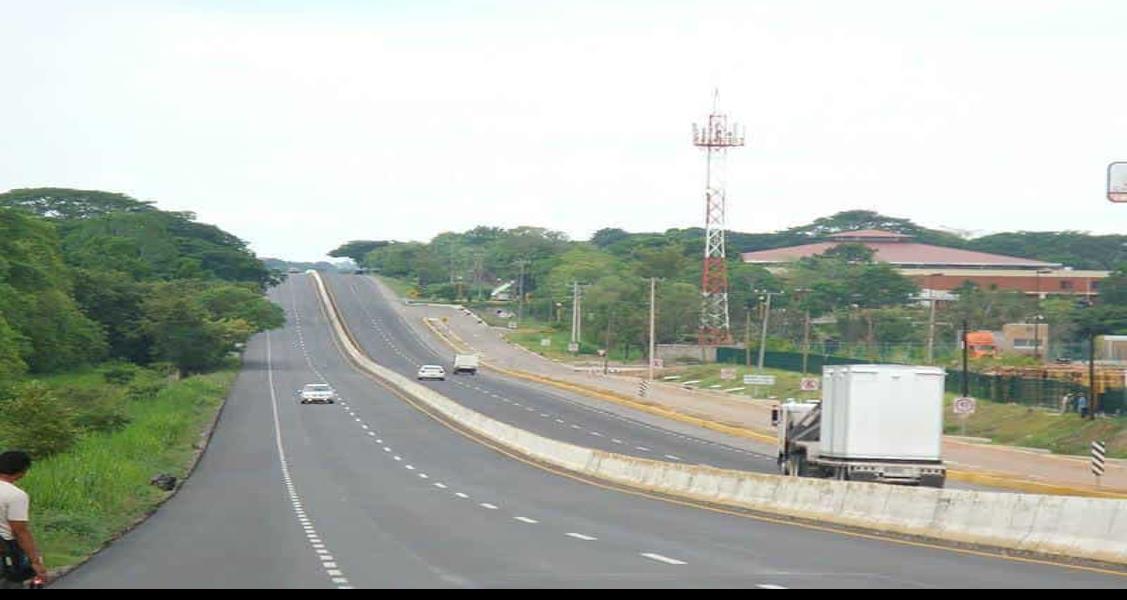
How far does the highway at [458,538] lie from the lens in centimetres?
1967

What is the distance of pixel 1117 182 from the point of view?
39.0m

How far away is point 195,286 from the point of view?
147 metres

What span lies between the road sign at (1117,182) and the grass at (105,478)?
22.6 m

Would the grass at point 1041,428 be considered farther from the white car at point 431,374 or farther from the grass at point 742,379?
the white car at point 431,374

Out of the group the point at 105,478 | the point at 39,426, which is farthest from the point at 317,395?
the point at 105,478

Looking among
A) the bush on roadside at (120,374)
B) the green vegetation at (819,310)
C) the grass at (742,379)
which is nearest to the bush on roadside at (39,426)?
the grass at (742,379)

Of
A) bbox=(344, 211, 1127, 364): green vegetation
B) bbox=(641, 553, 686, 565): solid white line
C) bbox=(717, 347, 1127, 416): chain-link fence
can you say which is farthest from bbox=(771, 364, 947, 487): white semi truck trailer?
bbox=(344, 211, 1127, 364): green vegetation

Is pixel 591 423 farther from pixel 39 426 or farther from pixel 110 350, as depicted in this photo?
pixel 110 350

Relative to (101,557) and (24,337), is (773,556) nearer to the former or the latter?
(101,557)

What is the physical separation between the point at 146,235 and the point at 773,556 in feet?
516

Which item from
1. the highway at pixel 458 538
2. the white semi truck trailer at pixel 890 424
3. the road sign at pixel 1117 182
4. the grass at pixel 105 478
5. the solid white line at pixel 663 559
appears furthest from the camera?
the road sign at pixel 1117 182

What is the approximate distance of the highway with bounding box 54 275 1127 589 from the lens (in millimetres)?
19672

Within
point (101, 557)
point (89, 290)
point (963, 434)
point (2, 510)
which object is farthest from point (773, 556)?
point (89, 290)

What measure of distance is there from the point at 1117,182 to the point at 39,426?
96.9 feet
